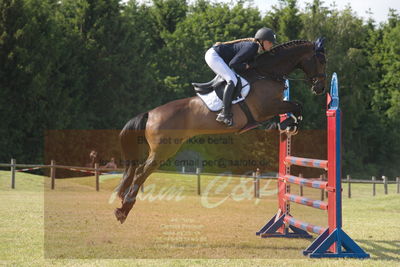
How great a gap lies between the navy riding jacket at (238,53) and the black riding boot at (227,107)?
0.29 metres

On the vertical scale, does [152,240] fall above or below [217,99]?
below

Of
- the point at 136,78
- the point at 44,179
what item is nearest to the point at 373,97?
the point at 136,78

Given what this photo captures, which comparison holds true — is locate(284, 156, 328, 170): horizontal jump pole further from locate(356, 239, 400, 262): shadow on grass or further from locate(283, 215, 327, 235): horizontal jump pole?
locate(356, 239, 400, 262): shadow on grass

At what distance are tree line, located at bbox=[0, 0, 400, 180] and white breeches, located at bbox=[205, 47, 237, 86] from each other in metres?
20.6

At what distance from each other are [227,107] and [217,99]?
232 millimetres

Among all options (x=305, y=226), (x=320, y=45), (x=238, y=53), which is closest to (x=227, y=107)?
(x=238, y=53)

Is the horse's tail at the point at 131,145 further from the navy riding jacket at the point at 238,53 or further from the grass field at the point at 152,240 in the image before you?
the navy riding jacket at the point at 238,53

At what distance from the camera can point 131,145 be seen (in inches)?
281

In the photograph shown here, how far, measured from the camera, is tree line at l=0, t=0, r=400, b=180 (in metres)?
26.3

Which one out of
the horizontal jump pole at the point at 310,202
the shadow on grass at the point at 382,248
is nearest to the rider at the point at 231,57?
the horizontal jump pole at the point at 310,202

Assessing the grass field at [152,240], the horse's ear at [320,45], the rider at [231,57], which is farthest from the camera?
the horse's ear at [320,45]

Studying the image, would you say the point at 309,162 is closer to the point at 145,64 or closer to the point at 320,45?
the point at 320,45

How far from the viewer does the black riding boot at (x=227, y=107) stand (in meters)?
6.47

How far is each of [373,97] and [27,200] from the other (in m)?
31.1
